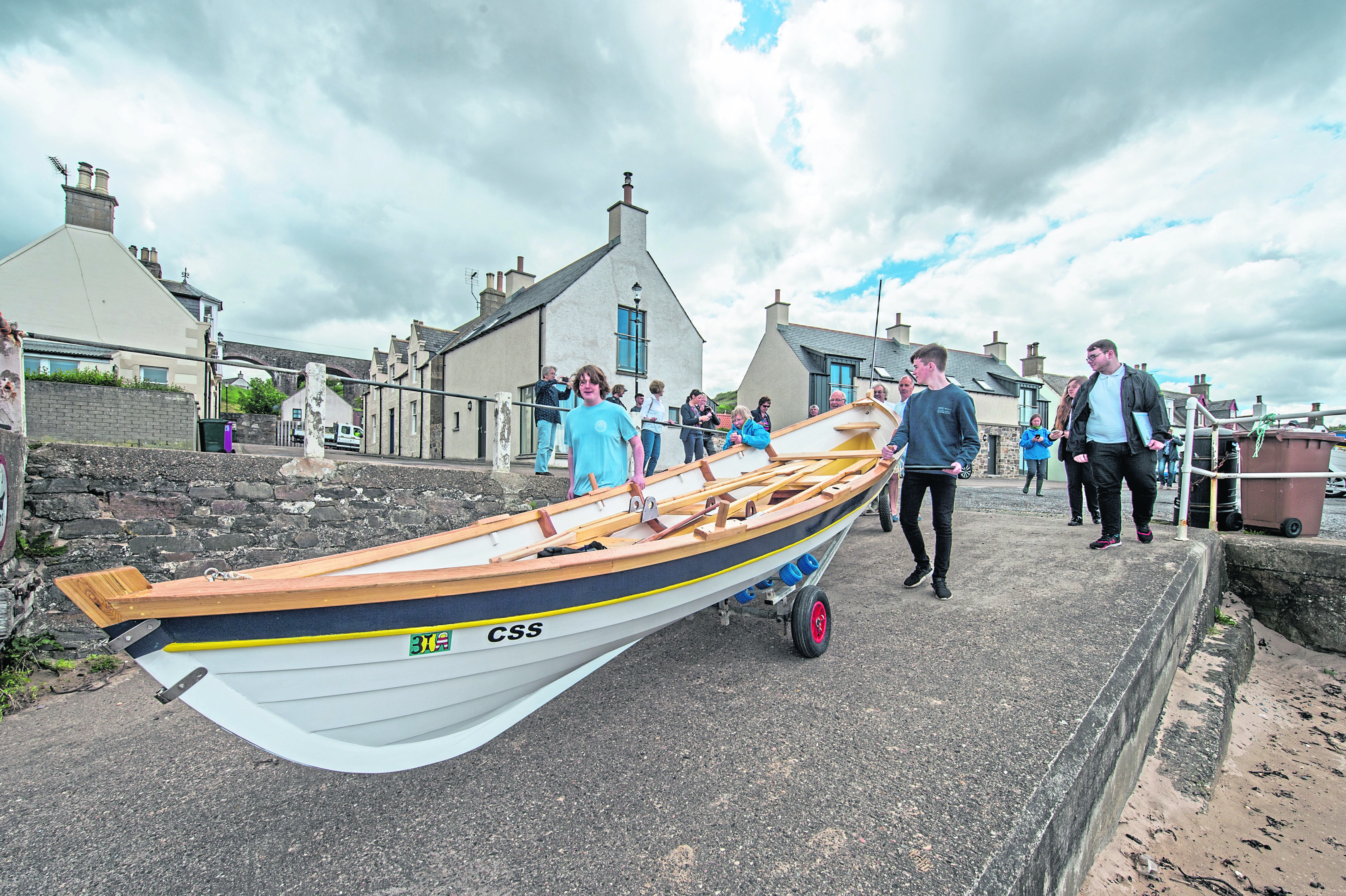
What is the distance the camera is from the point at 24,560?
390 centimetres

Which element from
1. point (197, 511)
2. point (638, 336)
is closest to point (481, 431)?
point (638, 336)

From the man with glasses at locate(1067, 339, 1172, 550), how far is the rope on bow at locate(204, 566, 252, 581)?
5.46 m

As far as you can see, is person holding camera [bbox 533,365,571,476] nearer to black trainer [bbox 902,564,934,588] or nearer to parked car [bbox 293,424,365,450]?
black trainer [bbox 902,564,934,588]

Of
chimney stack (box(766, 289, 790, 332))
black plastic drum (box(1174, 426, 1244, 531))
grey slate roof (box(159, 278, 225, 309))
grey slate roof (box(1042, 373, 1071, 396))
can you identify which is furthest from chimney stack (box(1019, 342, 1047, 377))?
grey slate roof (box(159, 278, 225, 309))

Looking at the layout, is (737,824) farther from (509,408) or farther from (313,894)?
(509,408)

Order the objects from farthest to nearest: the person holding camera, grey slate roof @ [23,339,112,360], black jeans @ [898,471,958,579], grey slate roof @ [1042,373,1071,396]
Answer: grey slate roof @ [1042,373,1071,396], grey slate roof @ [23,339,112,360], the person holding camera, black jeans @ [898,471,958,579]

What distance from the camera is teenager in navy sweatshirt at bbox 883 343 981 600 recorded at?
378 cm

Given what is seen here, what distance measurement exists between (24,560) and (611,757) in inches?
182

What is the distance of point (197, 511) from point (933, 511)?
5.57 meters

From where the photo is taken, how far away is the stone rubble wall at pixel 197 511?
3992 millimetres

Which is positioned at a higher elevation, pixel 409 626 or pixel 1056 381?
pixel 1056 381

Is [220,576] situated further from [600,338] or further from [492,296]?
[492,296]

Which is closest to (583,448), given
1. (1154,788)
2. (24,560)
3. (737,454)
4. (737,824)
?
(737,454)

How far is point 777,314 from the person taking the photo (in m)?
23.2
